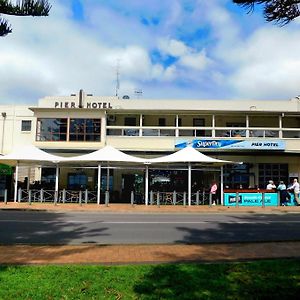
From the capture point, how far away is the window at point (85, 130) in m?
31.1

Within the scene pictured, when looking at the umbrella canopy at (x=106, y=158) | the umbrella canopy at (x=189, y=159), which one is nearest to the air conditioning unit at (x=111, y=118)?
the umbrella canopy at (x=106, y=158)

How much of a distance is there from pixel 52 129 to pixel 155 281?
26.0m

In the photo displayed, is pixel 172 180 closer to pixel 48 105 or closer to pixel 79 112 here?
pixel 79 112

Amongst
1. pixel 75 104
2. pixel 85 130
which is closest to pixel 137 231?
pixel 85 130

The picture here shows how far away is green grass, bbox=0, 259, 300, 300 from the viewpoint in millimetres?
5867

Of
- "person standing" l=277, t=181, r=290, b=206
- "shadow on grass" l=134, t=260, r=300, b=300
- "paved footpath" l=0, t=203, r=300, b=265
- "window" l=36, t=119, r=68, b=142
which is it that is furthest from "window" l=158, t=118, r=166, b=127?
"shadow on grass" l=134, t=260, r=300, b=300

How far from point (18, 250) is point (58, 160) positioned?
16.5m

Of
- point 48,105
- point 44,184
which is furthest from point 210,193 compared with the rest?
point 48,105

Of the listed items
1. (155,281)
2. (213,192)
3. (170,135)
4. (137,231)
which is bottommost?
(155,281)

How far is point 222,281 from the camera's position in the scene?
259 inches

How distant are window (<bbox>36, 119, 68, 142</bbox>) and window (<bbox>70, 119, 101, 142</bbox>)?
557 millimetres

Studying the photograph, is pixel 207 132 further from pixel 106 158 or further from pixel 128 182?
pixel 106 158

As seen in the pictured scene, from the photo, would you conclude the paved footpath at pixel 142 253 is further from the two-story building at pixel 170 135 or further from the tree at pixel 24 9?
the two-story building at pixel 170 135

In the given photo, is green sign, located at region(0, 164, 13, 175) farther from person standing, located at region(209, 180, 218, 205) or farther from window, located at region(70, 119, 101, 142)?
person standing, located at region(209, 180, 218, 205)
